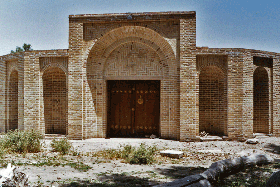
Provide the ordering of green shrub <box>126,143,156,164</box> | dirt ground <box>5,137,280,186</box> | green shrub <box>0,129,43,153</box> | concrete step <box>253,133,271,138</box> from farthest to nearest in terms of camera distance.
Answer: concrete step <box>253,133,271,138</box> < green shrub <box>0,129,43,153</box> < green shrub <box>126,143,156,164</box> < dirt ground <box>5,137,280,186</box>

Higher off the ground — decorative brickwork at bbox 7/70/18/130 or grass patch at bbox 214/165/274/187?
decorative brickwork at bbox 7/70/18/130

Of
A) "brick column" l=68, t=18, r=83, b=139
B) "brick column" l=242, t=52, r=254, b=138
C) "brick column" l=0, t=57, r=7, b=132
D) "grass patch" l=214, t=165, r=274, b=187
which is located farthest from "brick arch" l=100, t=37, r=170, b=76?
"grass patch" l=214, t=165, r=274, b=187

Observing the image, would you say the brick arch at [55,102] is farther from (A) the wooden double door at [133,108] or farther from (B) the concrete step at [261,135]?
(B) the concrete step at [261,135]

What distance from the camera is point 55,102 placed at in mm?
11336

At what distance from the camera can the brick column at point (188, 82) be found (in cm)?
996

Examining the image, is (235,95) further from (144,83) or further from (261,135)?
(144,83)

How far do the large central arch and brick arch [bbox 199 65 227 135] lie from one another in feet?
4.99

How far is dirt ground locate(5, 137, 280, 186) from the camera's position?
16.5 ft

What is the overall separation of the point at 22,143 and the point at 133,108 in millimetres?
4921

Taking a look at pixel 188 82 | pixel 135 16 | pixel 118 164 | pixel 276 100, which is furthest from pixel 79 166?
pixel 276 100

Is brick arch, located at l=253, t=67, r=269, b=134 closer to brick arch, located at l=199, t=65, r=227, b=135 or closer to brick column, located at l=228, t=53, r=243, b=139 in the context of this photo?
brick column, located at l=228, t=53, r=243, b=139

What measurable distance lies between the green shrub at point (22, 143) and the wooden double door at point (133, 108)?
386cm

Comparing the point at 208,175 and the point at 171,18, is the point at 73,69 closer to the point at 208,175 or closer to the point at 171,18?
the point at 171,18

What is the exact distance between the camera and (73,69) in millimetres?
10367
